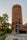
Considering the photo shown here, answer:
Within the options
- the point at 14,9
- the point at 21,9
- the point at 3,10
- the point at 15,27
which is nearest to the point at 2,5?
the point at 3,10

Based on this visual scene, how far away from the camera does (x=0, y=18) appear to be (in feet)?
4.28

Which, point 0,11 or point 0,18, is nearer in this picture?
point 0,18

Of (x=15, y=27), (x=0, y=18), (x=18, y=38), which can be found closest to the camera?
(x=0, y=18)

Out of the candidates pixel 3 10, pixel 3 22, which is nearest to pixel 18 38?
pixel 3 22

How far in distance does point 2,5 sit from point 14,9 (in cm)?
23

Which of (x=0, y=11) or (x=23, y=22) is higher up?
(x=0, y=11)

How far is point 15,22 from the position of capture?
1763 mm

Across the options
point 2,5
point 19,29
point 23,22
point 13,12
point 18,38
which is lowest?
point 18,38

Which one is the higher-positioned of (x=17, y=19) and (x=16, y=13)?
(x=16, y=13)

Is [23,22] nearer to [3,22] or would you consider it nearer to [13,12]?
[13,12]

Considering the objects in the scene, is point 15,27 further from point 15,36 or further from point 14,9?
point 14,9

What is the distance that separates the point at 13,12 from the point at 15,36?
1.48 ft

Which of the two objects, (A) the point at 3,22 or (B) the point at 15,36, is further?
(B) the point at 15,36

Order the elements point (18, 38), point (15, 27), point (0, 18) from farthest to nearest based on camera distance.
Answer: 1. point (15, 27)
2. point (18, 38)
3. point (0, 18)
